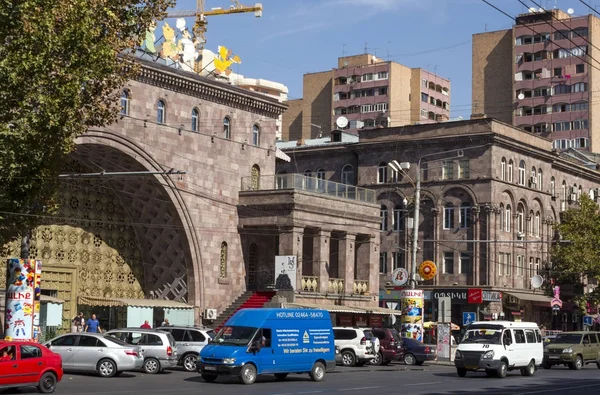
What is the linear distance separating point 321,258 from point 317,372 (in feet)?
68.7

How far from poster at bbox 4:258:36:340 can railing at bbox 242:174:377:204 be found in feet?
69.8

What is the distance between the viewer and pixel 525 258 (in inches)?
2869

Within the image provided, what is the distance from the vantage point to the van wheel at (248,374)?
100 ft

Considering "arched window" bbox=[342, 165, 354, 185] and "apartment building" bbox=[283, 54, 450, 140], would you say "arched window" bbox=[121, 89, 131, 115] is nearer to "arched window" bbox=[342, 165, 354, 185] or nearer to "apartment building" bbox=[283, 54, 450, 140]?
"arched window" bbox=[342, 165, 354, 185]

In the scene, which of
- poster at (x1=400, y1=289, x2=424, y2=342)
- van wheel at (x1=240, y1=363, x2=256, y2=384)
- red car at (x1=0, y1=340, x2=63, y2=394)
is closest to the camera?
red car at (x1=0, y1=340, x2=63, y2=394)

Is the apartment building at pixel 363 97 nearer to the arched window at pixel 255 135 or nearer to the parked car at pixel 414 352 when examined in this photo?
the arched window at pixel 255 135

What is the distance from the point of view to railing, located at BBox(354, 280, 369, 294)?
5703 cm

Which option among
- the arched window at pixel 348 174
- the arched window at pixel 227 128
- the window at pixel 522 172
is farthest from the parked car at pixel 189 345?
the window at pixel 522 172

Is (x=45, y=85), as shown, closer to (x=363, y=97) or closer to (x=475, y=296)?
(x=475, y=296)

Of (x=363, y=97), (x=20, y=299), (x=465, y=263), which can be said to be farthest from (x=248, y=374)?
(x=363, y=97)

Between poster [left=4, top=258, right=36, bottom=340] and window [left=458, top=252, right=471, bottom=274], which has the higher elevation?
window [left=458, top=252, right=471, bottom=274]

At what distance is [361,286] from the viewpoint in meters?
57.5

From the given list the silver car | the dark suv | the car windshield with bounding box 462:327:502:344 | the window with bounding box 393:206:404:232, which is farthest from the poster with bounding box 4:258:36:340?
the window with bounding box 393:206:404:232

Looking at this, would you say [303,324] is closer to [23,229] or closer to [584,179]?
[23,229]
